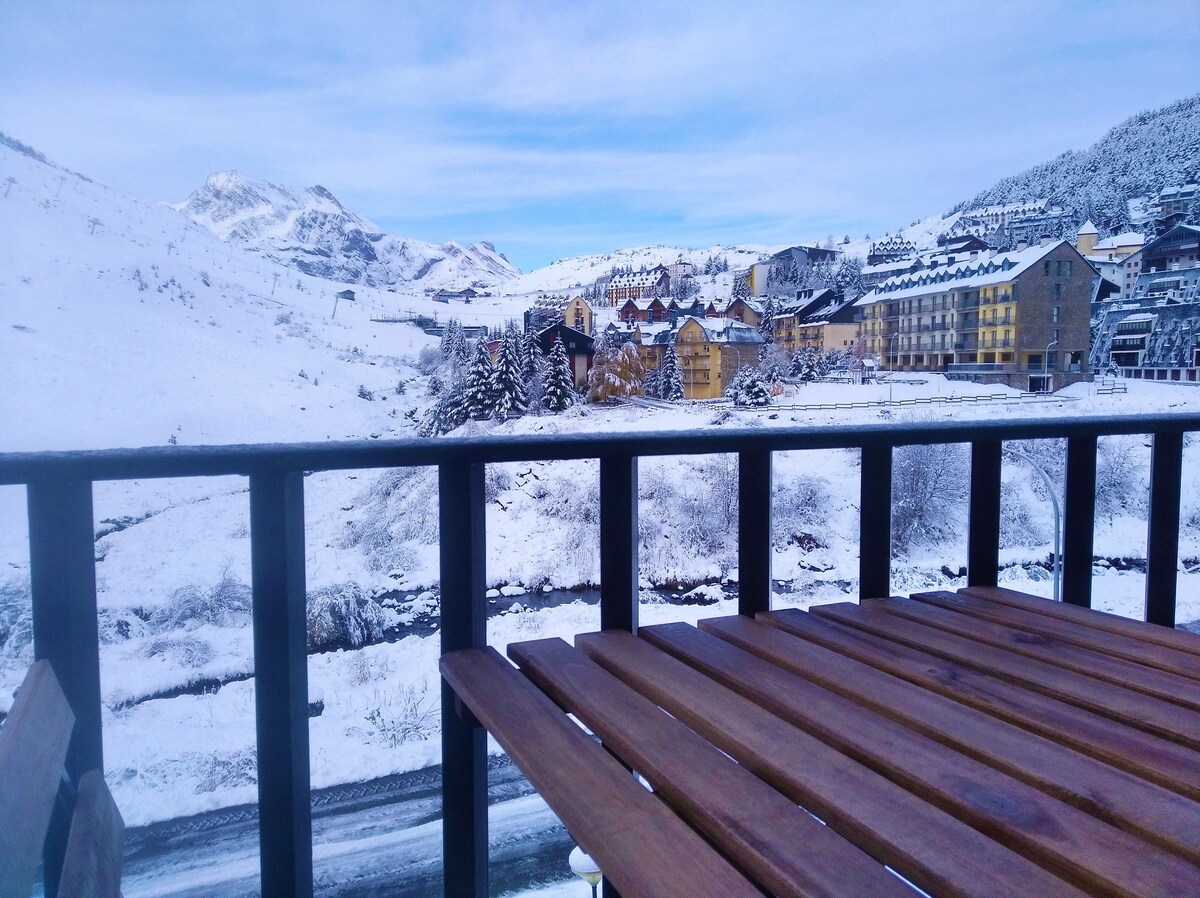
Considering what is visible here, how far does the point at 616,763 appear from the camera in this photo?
78 cm

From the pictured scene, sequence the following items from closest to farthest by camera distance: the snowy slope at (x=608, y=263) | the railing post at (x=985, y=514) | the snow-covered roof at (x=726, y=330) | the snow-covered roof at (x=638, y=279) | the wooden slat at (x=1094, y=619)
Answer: the wooden slat at (x=1094, y=619)
the railing post at (x=985, y=514)
the snow-covered roof at (x=726, y=330)
the snow-covered roof at (x=638, y=279)
the snowy slope at (x=608, y=263)

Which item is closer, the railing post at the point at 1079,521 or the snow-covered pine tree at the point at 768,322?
the railing post at the point at 1079,521

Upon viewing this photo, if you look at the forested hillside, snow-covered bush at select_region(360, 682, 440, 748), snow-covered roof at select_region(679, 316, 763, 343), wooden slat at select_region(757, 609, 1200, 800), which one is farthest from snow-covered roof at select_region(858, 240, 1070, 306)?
wooden slat at select_region(757, 609, 1200, 800)

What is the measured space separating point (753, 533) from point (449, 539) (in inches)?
→ 20.8

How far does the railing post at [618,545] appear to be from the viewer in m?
1.26

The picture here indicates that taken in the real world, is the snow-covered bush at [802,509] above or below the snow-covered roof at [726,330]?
below

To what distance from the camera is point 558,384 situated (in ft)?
15.1

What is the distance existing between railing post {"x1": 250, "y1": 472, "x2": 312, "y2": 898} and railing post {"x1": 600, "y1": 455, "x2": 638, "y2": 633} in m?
0.46

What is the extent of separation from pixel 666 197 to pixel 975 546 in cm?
646

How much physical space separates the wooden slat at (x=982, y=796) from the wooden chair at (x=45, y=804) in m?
0.63

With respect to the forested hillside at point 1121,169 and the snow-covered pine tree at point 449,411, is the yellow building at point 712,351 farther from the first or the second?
the forested hillside at point 1121,169

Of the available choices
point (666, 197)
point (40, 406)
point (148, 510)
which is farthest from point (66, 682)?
point (666, 197)

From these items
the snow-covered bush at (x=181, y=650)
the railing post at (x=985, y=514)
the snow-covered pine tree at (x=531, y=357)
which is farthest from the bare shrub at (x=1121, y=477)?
the snow-covered bush at (x=181, y=650)

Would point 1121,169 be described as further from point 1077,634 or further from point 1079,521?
point 1077,634
